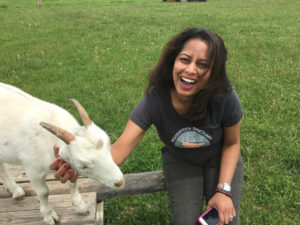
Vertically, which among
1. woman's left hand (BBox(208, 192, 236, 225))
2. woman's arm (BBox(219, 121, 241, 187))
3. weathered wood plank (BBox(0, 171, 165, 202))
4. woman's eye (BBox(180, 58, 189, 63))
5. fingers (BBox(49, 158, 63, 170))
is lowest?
weathered wood plank (BBox(0, 171, 165, 202))

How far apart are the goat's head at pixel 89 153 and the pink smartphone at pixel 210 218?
996mm

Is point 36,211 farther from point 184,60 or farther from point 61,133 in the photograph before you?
point 184,60

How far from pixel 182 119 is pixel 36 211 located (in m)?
1.75

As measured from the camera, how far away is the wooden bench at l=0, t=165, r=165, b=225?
278 cm

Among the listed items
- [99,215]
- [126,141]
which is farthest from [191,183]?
[99,215]

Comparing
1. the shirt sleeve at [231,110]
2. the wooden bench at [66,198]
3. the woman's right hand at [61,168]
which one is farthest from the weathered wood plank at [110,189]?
the shirt sleeve at [231,110]

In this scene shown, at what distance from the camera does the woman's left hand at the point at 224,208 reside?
2.62 m

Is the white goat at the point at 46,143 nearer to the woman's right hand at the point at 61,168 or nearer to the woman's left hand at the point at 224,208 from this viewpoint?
the woman's right hand at the point at 61,168

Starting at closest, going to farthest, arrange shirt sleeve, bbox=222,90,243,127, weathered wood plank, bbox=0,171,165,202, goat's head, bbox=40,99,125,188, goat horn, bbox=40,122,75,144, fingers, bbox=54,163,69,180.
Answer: goat horn, bbox=40,122,75,144 → goat's head, bbox=40,99,125,188 → fingers, bbox=54,163,69,180 → shirt sleeve, bbox=222,90,243,127 → weathered wood plank, bbox=0,171,165,202

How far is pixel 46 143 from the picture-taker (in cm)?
236

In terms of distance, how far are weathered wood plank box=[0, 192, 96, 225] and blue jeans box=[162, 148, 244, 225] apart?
83cm

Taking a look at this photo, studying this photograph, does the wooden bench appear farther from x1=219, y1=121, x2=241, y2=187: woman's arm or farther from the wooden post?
x1=219, y1=121, x2=241, y2=187: woman's arm

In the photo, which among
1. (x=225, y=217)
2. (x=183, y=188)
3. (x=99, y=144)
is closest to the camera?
(x=99, y=144)

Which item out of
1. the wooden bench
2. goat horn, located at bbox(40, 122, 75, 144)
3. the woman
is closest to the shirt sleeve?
the woman
